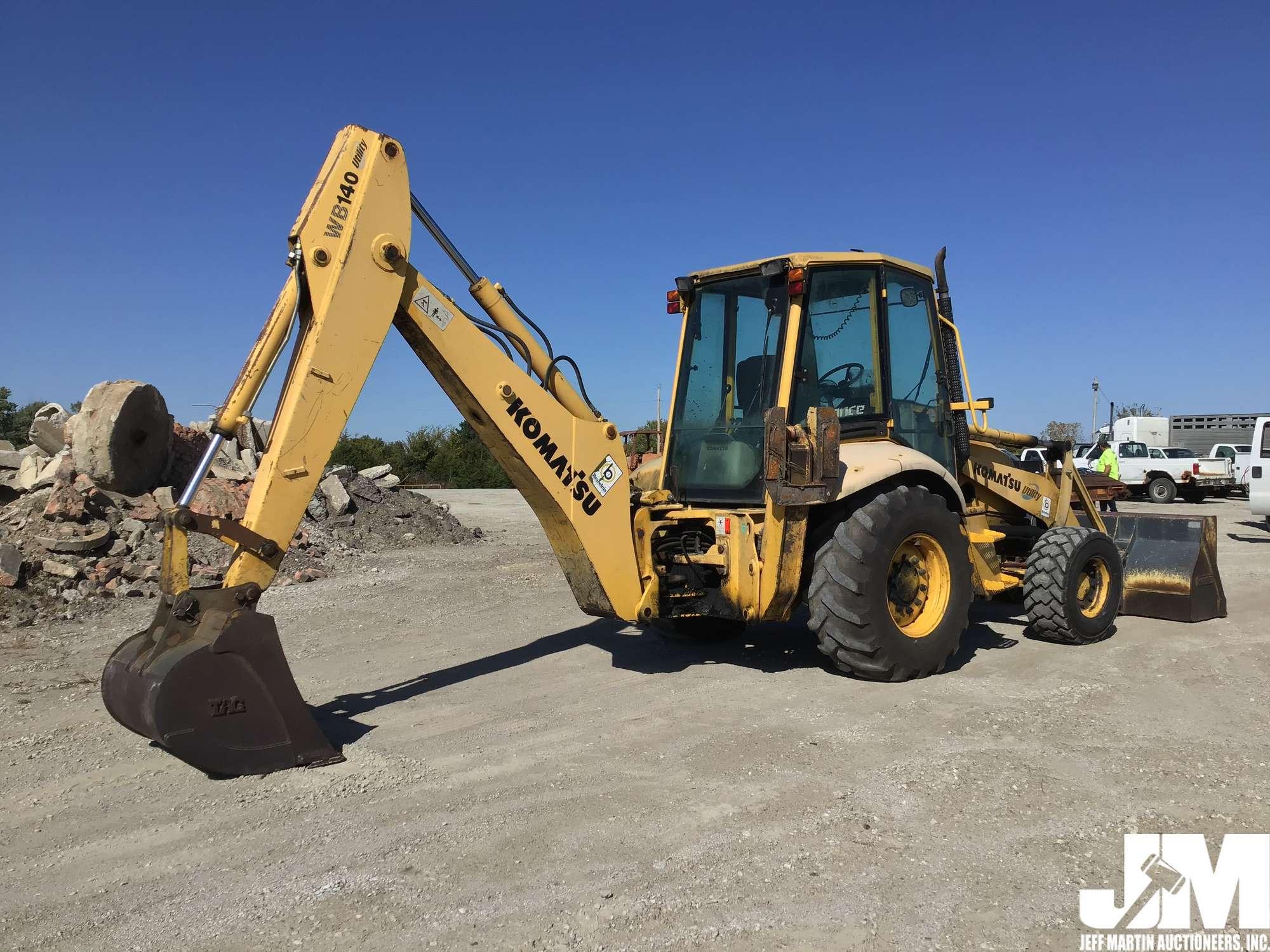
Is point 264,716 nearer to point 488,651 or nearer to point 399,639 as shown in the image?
point 488,651

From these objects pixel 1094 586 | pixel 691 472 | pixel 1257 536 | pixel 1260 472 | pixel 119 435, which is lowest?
pixel 1094 586

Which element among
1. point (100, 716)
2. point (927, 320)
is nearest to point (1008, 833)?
point (927, 320)

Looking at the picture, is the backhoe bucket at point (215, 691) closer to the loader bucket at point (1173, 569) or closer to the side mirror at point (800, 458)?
the side mirror at point (800, 458)

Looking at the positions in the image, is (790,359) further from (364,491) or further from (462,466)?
(462,466)

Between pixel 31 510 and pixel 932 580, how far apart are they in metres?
9.77

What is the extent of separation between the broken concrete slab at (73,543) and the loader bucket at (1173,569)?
33.0ft

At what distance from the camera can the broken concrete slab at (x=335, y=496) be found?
13.4 m

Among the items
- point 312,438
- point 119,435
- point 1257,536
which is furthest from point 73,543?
point 1257,536

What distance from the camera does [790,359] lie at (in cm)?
558

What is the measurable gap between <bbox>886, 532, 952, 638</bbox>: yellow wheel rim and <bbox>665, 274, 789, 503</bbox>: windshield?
1035mm

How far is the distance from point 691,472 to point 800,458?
3.35 ft

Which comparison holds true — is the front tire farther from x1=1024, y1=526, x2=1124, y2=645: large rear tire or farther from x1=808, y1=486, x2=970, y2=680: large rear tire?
x1=808, y1=486, x2=970, y2=680: large rear tire

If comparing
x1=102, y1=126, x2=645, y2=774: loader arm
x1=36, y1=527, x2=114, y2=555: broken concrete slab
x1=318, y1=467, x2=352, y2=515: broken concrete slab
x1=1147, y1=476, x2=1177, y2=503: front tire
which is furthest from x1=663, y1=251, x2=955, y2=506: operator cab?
x1=1147, y1=476, x2=1177, y2=503: front tire

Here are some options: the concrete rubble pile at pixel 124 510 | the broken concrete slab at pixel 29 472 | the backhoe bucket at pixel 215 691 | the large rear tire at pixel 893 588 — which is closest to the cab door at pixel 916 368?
the large rear tire at pixel 893 588
